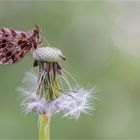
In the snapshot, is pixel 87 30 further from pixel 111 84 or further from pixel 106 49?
pixel 111 84

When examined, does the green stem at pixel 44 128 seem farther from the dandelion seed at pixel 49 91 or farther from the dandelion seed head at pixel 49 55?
the dandelion seed head at pixel 49 55

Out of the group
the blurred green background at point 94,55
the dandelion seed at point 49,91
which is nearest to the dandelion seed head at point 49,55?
the dandelion seed at point 49,91

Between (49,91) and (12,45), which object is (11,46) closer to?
(12,45)

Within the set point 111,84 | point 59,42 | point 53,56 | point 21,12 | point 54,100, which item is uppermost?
point 21,12

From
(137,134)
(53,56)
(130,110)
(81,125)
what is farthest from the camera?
(130,110)

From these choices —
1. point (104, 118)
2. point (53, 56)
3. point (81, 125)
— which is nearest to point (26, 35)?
point (53, 56)
